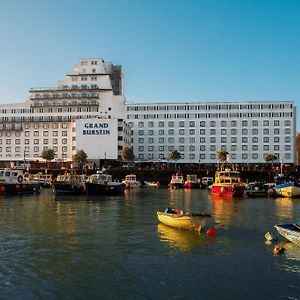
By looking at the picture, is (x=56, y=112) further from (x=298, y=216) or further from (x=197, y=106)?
(x=298, y=216)

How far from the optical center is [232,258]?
77.5 feet

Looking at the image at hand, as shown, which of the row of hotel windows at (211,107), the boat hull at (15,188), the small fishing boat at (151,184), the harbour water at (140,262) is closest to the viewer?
the harbour water at (140,262)

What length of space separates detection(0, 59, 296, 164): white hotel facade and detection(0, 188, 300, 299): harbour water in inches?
4262

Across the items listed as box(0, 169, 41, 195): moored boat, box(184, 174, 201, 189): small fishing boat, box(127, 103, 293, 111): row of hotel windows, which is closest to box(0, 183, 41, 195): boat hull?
box(0, 169, 41, 195): moored boat

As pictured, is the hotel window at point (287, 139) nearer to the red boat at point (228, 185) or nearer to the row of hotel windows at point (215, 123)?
the row of hotel windows at point (215, 123)

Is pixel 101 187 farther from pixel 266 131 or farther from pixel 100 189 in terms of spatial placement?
pixel 266 131

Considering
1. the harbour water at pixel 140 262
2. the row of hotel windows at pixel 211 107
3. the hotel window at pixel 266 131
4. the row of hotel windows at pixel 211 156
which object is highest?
the row of hotel windows at pixel 211 107

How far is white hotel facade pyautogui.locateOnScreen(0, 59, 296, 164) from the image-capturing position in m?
145

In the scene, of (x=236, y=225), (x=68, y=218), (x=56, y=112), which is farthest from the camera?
(x=56, y=112)

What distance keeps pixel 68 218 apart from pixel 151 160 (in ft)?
362

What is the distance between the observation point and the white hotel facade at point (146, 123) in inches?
5694

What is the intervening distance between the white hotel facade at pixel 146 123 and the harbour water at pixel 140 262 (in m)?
108

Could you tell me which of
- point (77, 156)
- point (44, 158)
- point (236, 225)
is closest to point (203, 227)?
point (236, 225)

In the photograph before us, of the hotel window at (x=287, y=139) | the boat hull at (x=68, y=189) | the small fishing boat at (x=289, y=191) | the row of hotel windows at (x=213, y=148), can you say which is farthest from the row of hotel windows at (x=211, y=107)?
the boat hull at (x=68, y=189)
